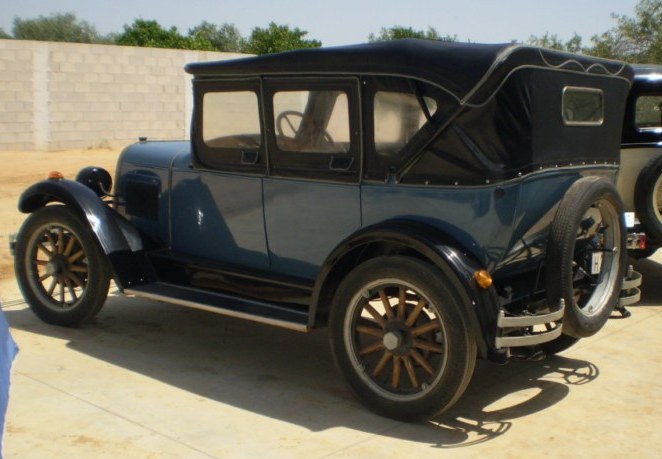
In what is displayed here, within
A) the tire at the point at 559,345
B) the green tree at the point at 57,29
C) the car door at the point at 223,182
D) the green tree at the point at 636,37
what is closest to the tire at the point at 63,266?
the car door at the point at 223,182

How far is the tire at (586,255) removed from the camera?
176 inches

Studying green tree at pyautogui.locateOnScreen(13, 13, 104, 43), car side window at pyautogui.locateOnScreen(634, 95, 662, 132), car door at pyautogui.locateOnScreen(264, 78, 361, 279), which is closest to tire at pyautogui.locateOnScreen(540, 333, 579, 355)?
car door at pyautogui.locateOnScreen(264, 78, 361, 279)

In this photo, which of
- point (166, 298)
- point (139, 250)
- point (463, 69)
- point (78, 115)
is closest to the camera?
point (463, 69)

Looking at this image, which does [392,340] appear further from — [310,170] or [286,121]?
[286,121]

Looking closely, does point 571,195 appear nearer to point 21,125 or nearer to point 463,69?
point 463,69

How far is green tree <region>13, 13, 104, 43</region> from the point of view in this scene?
49.2m

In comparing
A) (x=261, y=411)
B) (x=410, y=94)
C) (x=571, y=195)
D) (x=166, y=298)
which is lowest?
(x=261, y=411)

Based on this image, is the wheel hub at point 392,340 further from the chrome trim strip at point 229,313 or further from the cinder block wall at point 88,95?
the cinder block wall at point 88,95

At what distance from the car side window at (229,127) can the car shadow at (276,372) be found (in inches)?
47.8

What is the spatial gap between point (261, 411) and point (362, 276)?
0.90 meters

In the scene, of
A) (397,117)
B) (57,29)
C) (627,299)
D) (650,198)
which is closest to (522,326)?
(627,299)

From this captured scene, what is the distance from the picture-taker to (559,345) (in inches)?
216

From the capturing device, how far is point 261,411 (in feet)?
15.3

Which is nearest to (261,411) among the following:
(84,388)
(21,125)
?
(84,388)
